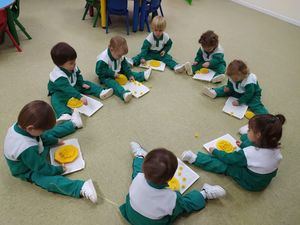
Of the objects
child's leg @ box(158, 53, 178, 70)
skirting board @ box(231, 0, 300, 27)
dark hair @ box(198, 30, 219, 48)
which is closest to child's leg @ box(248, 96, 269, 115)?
dark hair @ box(198, 30, 219, 48)

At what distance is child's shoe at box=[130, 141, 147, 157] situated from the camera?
6.38ft

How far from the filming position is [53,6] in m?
4.07

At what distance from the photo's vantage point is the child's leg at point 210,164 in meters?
1.93

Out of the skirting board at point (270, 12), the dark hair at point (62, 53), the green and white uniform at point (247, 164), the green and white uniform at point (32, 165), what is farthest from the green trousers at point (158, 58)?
the skirting board at point (270, 12)

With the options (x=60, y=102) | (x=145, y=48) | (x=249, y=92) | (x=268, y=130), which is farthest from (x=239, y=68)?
(x=60, y=102)

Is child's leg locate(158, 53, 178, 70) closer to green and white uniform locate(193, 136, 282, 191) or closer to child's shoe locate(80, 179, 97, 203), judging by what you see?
green and white uniform locate(193, 136, 282, 191)

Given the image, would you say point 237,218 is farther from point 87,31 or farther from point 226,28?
point 226,28

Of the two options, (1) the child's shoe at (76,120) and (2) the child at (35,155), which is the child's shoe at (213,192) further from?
(1) the child's shoe at (76,120)

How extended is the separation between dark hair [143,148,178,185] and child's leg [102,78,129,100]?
3.99 ft

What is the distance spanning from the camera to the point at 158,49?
9.90ft

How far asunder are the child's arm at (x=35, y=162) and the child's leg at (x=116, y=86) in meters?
1.00

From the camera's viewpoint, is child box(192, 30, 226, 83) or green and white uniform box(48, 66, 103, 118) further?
child box(192, 30, 226, 83)

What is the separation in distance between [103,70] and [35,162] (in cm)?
120

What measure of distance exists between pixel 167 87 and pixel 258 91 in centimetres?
90
